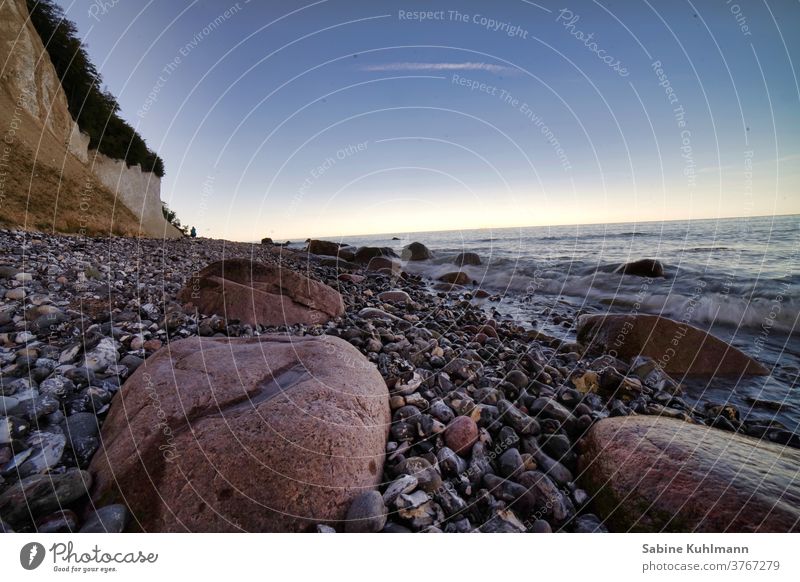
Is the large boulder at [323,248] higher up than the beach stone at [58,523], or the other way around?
the large boulder at [323,248]

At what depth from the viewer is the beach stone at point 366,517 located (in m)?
1.78

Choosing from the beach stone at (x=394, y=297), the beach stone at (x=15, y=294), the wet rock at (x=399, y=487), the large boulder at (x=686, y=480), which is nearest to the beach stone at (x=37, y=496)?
the wet rock at (x=399, y=487)

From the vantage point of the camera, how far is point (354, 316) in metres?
6.20

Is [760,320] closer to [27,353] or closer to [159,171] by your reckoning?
[27,353]

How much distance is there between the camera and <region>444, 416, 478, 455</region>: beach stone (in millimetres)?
2562

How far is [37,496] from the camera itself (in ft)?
5.36

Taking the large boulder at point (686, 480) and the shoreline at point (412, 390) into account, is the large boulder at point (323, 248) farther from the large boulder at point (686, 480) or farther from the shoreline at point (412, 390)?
the large boulder at point (686, 480)

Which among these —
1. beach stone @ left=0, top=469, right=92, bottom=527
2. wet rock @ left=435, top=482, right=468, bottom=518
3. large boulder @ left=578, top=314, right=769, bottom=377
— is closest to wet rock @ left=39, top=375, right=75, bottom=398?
beach stone @ left=0, top=469, right=92, bottom=527

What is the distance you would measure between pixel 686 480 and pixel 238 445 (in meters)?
2.83

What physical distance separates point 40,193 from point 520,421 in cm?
1690

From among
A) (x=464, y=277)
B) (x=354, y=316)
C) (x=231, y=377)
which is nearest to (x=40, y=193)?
(x=354, y=316)

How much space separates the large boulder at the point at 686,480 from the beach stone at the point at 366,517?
1517 millimetres

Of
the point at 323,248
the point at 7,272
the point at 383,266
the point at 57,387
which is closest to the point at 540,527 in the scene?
the point at 57,387

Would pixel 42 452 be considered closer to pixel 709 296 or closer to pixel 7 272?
pixel 7 272
